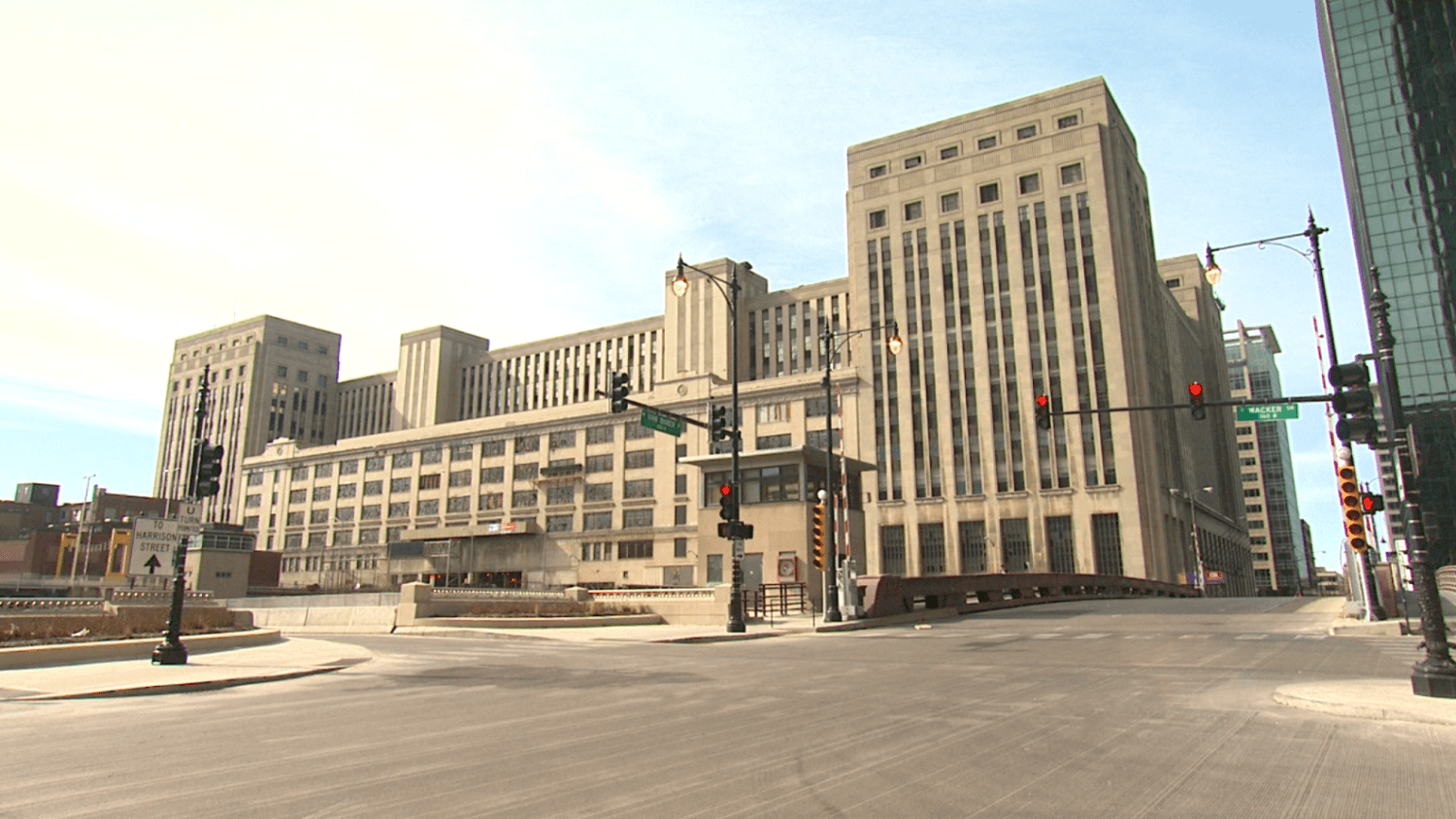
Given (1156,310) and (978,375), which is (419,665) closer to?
(978,375)

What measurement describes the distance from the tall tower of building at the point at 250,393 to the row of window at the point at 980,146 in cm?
10710

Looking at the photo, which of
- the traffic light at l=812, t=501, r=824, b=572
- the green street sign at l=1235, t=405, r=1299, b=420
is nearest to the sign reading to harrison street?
the traffic light at l=812, t=501, r=824, b=572

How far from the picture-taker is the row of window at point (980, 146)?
289 ft

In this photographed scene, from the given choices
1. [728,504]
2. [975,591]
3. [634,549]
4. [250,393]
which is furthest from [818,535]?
[250,393]

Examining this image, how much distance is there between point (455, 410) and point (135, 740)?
444 feet

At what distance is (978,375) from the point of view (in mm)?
85188

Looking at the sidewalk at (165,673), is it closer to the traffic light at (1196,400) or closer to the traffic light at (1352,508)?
the traffic light at (1196,400)

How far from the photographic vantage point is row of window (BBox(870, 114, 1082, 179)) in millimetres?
88125

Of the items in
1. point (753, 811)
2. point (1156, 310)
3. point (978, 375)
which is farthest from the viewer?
point (1156, 310)

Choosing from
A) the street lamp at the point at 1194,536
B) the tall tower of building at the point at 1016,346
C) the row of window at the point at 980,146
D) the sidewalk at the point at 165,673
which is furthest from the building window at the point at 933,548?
the sidewalk at the point at 165,673

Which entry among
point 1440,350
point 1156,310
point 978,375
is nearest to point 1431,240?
point 1440,350

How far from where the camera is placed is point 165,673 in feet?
47.9

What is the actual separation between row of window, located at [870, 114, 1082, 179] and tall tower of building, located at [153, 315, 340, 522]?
10710cm

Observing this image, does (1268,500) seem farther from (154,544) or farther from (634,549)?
(154,544)
